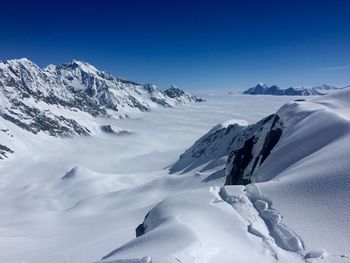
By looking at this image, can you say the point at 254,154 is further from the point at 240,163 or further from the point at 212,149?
the point at 212,149

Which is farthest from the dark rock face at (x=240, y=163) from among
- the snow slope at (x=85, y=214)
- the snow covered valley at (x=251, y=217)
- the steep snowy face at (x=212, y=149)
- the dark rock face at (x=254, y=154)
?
the steep snowy face at (x=212, y=149)

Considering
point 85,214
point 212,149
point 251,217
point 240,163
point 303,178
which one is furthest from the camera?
point 212,149

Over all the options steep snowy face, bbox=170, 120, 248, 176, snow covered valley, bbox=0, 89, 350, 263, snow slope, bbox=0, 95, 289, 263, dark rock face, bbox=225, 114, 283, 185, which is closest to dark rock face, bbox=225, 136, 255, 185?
dark rock face, bbox=225, 114, 283, 185

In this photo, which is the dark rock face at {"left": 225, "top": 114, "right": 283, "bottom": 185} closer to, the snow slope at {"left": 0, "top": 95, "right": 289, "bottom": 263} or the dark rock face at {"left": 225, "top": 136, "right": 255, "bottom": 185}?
the dark rock face at {"left": 225, "top": 136, "right": 255, "bottom": 185}

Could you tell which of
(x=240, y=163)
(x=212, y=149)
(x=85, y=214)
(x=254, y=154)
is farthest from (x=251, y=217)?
(x=212, y=149)

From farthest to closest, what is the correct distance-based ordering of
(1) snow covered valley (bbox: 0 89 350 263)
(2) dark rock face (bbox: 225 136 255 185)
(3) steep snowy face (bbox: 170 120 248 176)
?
(3) steep snowy face (bbox: 170 120 248 176) → (2) dark rock face (bbox: 225 136 255 185) → (1) snow covered valley (bbox: 0 89 350 263)

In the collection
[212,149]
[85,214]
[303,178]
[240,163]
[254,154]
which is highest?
[303,178]

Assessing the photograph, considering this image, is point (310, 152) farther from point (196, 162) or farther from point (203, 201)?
point (196, 162)

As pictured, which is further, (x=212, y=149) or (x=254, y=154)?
(x=212, y=149)

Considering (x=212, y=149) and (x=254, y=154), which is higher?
(x=254, y=154)

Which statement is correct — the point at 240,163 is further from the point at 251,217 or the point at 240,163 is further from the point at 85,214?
the point at 85,214

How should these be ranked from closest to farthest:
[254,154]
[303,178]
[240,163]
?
[303,178], [254,154], [240,163]
